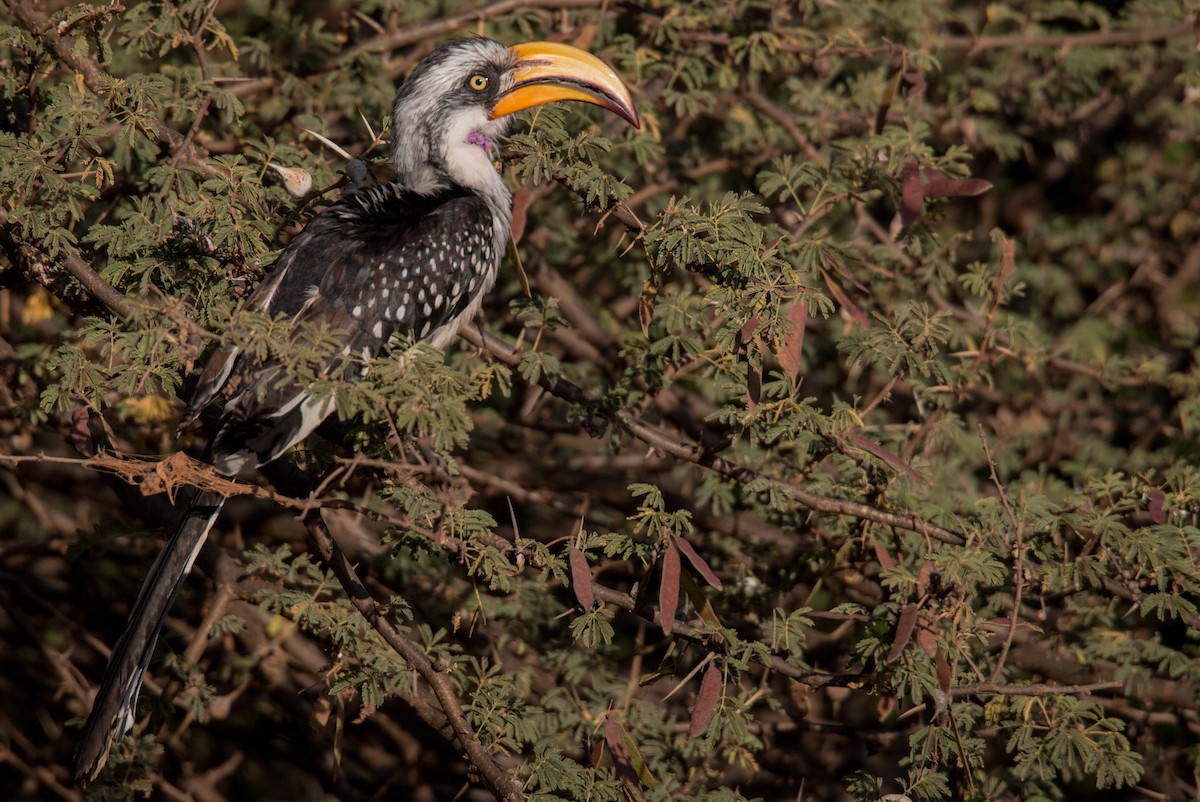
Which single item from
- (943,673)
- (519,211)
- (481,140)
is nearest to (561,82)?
(481,140)

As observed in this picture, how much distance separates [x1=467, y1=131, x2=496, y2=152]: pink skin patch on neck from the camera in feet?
12.6

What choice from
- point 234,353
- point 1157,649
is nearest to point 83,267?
point 234,353

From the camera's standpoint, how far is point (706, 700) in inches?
106

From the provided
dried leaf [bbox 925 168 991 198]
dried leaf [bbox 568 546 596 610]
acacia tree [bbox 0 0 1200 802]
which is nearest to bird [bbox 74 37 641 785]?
acacia tree [bbox 0 0 1200 802]

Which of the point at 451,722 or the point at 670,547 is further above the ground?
the point at 670,547

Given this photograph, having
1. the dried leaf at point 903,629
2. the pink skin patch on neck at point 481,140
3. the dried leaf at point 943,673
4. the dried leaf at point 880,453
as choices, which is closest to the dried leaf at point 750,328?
the dried leaf at point 880,453

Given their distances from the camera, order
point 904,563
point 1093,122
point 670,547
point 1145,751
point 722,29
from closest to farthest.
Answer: point 670,547
point 904,563
point 1145,751
point 722,29
point 1093,122

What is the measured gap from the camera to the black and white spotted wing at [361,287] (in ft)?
9.63

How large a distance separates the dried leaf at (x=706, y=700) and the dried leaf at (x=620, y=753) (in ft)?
0.71

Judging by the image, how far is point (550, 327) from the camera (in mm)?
3469

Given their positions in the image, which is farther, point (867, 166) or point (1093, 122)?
point (1093, 122)

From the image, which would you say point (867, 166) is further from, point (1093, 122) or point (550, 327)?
point (1093, 122)

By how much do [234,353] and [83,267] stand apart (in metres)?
0.38

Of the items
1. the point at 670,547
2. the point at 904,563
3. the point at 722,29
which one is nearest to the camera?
the point at 670,547
